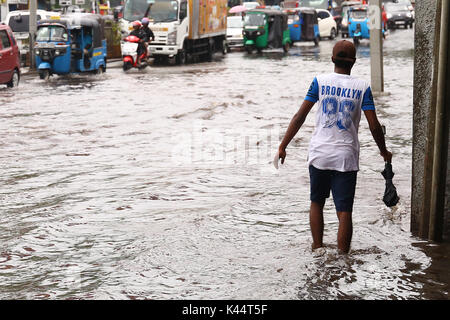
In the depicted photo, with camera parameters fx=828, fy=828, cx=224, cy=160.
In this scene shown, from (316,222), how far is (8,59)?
17.6 metres

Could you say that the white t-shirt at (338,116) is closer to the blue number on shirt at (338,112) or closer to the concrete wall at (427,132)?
the blue number on shirt at (338,112)

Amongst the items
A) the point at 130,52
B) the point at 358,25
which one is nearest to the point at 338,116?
the point at 130,52

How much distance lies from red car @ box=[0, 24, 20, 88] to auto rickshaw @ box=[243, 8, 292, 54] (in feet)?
59.0

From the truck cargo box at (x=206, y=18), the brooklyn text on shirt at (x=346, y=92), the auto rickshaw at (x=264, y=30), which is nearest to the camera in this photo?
the brooklyn text on shirt at (x=346, y=92)

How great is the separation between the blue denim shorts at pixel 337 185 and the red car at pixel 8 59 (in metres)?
17.2

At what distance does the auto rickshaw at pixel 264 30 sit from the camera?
39656 mm

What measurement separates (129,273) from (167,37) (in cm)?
2569

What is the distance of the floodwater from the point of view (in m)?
5.97

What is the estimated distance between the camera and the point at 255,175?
1048 centimetres

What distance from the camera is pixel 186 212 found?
8406mm

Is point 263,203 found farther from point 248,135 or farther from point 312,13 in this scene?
point 312,13

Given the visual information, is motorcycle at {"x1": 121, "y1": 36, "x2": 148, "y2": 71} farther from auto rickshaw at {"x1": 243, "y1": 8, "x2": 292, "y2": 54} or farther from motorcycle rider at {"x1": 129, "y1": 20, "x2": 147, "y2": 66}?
auto rickshaw at {"x1": 243, "y1": 8, "x2": 292, "y2": 54}

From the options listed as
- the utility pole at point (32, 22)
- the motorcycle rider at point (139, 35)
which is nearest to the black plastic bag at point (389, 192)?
the utility pole at point (32, 22)

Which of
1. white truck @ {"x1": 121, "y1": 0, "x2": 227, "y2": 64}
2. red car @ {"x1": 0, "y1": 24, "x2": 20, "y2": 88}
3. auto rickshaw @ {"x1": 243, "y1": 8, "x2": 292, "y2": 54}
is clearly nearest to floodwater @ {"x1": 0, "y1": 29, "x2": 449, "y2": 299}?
red car @ {"x1": 0, "y1": 24, "x2": 20, "y2": 88}
